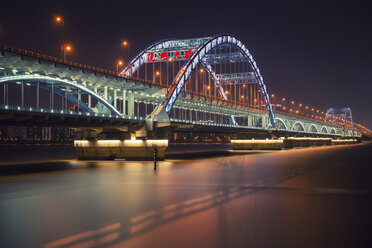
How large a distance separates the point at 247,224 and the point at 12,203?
903cm

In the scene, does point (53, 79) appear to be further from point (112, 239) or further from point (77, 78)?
point (112, 239)

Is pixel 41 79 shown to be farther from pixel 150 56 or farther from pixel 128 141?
pixel 150 56

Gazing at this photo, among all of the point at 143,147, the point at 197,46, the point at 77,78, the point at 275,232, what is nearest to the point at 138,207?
the point at 275,232

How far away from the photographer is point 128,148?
152 feet

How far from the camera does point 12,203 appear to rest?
1478cm

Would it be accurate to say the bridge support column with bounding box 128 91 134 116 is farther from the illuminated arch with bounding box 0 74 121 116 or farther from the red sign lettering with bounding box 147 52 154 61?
the red sign lettering with bounding box 147 52 154 61

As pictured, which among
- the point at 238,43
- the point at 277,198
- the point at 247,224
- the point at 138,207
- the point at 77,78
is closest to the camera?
the point at 247,224

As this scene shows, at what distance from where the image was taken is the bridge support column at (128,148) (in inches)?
1805

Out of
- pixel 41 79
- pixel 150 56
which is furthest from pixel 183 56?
pixel 41 79

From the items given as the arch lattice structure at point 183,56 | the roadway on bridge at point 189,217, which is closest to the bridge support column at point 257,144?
the arch lattice structure at point 183,56

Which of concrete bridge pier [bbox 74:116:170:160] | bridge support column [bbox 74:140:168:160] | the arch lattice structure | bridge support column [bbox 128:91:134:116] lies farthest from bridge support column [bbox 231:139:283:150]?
bridge support column [bbox 74:140:168:160]

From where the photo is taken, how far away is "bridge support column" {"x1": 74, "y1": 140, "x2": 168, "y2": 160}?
4584 cm

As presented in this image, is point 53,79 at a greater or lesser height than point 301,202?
greater

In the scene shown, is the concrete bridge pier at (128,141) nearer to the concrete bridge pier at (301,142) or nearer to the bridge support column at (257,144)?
the bridge support column at (257,144)
